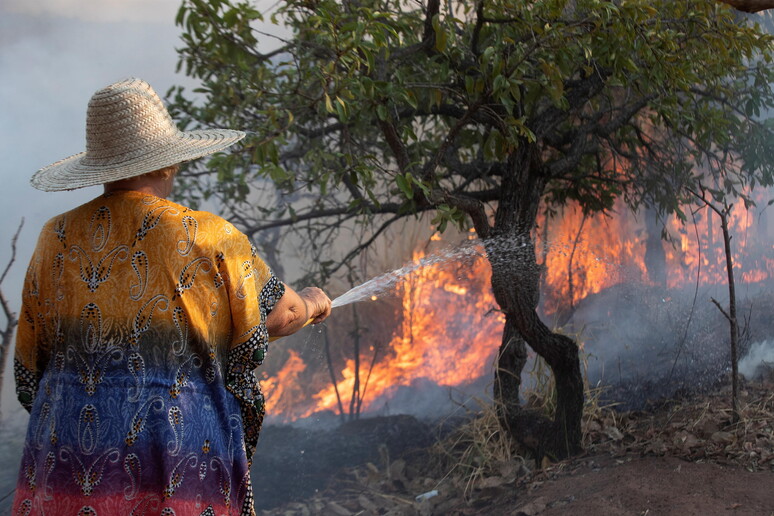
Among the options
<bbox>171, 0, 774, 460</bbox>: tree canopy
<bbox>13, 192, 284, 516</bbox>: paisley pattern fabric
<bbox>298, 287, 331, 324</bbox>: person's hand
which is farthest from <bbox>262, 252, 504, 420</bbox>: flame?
<bbox>13, 192, 284, 516</bbox>: paisley pattern fabric

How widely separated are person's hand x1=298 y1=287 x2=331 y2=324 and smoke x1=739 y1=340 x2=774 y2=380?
10.9 feet

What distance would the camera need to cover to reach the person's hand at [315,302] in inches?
77.1

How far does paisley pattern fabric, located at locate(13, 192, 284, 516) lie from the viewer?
156 centimetres

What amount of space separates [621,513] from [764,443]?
91cm

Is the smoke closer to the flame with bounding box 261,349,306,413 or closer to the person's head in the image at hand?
the flame with bounding box 261,349,306,413

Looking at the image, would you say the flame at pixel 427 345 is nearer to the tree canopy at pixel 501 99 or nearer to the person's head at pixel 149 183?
the tree canopy at pixel 501 99

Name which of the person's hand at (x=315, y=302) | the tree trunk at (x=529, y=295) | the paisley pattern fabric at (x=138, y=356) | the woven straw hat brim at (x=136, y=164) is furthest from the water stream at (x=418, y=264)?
the paisley pattern fabric at (x=138, y=356)

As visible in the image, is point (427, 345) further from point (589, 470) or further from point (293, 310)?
point (293, 310)

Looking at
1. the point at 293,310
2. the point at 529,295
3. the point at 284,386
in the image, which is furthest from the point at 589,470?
the point at 284,386

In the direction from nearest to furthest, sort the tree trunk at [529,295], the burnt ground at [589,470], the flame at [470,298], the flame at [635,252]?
1. the burnt ground at [589,470]
2. the tree trunk at [529,295]
3. the flame at [635,252]
4. the flame at [470,298]

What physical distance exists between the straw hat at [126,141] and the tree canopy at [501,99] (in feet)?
2.89

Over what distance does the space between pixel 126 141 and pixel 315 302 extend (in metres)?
0.64

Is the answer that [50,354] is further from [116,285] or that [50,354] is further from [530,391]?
[530,391]

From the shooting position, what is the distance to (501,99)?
2.92 meters
